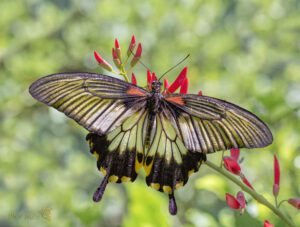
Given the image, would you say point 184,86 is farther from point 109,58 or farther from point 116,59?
point 109,58

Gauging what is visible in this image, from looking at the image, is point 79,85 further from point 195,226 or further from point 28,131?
point 28,131

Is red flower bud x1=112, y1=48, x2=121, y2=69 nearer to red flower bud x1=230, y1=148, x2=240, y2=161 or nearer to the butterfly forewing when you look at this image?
the butterfly forewing

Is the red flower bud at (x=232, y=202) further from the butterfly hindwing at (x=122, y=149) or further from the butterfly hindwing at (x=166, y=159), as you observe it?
the butterfly hindwing at (x=122, y=149)

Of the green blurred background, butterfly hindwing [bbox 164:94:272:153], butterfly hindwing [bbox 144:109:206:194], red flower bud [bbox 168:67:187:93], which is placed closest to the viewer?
butterfly hindwing [bbox 164:94:272:153]

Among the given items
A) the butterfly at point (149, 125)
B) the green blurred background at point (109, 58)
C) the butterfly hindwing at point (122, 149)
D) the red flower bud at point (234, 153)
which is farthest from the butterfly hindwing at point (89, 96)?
the green blurred background at point (109, 58)

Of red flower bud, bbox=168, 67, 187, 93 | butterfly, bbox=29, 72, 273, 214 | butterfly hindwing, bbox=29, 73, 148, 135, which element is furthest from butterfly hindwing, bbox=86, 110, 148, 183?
red flower bud, bbox=168, 67, 187, 93

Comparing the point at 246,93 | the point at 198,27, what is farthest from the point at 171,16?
the point at 246,93
